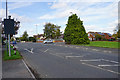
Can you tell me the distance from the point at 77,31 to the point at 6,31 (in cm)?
2566

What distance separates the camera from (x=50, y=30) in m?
77.4

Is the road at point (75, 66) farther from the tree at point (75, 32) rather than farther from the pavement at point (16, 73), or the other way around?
the tree at point (75, 32)

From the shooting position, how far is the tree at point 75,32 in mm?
34344

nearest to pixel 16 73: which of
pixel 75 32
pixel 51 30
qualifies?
pixel 75 32

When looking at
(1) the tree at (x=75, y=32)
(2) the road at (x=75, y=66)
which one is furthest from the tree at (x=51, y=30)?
(2) the road at (x=75, y=66)

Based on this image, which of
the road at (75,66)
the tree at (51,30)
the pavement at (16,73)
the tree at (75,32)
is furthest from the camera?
the tree at (51,30)

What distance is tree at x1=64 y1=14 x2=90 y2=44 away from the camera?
34.3m

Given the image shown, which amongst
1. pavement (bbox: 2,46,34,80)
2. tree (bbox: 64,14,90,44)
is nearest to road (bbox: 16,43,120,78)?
pavement (bbox: 2,46,34,80)

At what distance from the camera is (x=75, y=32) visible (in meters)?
35.1

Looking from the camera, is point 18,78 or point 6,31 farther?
point 6,31

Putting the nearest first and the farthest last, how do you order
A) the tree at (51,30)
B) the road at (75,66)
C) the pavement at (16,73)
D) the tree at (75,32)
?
1. the pavement at (16,73)
2. the road at (75,66)
3. the tree at (75,32)
4. the tree at (51,30)

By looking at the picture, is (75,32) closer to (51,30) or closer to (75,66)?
(75,66)

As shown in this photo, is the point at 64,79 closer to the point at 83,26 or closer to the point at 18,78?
the point at 18,78

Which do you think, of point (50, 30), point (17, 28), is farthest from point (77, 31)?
point (50, 30)
